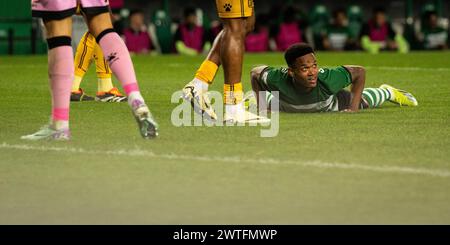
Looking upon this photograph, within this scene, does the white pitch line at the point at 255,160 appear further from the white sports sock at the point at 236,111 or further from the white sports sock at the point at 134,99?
the white sports sock at the point at 236,111

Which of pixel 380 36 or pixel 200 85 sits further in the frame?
pixel 380 36

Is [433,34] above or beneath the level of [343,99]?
beneath

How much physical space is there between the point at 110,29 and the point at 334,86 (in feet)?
7.18

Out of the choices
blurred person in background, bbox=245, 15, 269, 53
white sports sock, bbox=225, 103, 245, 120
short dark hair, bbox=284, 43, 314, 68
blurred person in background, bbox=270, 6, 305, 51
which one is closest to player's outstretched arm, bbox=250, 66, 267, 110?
short dark hair, bbox=284, 43, 314, 68

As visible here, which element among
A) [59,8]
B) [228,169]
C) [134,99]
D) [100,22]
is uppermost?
[59,8]

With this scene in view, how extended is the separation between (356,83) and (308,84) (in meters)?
0.45

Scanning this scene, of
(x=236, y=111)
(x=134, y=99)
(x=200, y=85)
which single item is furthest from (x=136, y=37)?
(x=134, y=99)

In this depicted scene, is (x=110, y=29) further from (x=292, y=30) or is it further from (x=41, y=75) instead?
(x=292, y=30)

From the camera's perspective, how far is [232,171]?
659cm

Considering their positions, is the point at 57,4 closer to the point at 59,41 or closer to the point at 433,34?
the point at 59,41

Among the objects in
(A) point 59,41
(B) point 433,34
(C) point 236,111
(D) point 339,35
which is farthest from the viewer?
(D) point 339,35

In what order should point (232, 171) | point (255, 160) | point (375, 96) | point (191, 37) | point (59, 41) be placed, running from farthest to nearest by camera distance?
1. point (191, 37)
2. point (375, 96)
3. point (59, 41)
4. point (255, 160)
5. point (232, 171)

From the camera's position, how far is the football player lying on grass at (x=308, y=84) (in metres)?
9.50

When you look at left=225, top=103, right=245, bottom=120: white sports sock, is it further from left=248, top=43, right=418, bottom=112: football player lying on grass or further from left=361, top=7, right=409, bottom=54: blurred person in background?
left=361, top=7, right=409, bottom=54: blurred person in background
